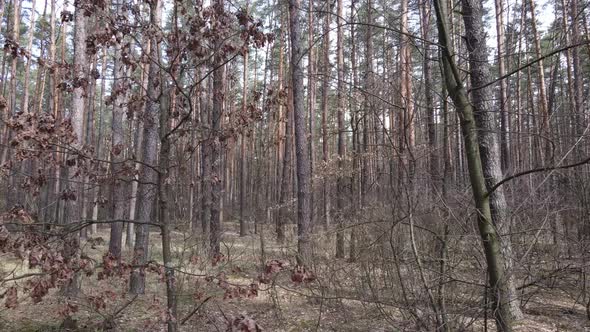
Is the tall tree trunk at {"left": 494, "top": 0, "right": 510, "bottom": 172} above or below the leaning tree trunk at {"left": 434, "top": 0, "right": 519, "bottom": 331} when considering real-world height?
above

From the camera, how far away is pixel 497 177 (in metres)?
5.02

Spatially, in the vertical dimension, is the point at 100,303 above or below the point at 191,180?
below

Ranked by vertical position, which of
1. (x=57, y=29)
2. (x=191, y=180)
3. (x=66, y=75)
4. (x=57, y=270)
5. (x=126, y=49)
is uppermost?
(x=57, y=29)

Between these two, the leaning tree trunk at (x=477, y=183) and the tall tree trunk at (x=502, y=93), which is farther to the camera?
the tall tree trunk at (x=502, y=93)

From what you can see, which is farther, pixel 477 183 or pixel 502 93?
pixel 502 93

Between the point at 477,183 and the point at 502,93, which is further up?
the point at 502,93

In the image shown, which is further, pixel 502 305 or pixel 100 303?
pixel 100 303

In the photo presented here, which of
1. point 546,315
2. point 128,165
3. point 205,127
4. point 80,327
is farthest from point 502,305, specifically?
point 80,327

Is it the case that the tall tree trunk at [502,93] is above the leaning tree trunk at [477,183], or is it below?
above

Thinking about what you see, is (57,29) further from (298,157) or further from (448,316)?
(448,316)

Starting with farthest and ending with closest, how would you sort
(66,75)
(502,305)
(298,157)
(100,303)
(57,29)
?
(57,29) → (298,157) → (66,75) → (100,303) → (502,305)

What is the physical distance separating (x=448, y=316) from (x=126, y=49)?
3083 mm

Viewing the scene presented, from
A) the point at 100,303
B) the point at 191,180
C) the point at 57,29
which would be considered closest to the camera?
the point at 100,303

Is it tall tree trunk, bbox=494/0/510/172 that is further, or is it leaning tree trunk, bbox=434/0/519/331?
tall tree trunk, bbox=494/0/510/172
